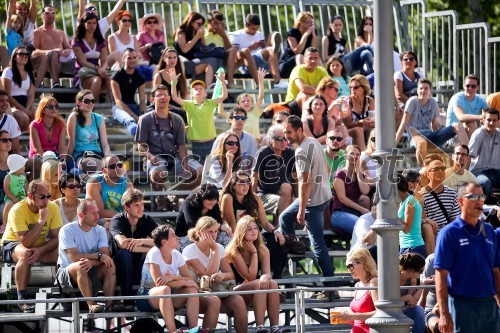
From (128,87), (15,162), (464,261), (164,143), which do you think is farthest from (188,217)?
(464,261)

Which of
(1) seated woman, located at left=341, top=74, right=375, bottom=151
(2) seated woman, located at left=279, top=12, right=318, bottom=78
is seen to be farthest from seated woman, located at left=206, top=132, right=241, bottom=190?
(2) seated woman, located at left=279, top=12, right=318, bottom=78

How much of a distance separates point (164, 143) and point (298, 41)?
4.75 m

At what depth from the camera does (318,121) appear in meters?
18.3

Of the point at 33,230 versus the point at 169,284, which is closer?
the point at 169,284

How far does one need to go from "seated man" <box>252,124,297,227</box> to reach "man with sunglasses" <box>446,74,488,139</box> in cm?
374

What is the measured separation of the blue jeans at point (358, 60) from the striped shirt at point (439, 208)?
205 inches

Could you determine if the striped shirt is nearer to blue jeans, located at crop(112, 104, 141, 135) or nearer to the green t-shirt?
the green t-shirt

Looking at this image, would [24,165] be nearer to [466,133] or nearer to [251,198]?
[251,198]

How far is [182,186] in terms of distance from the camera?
17688mm

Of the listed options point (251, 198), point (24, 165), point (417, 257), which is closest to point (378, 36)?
point (417, 257)

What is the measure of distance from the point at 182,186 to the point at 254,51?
4.66 meters

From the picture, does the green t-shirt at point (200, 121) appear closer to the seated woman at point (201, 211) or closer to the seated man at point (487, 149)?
the seated woman at point (201, 211)

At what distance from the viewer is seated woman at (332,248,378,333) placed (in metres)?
13.0

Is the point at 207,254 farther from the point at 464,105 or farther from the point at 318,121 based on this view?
the point at 464,105
